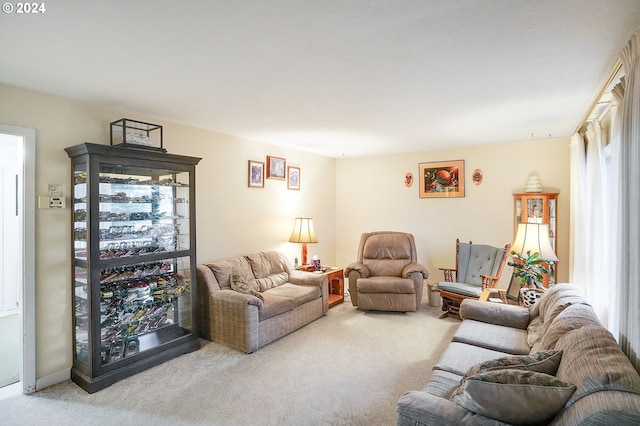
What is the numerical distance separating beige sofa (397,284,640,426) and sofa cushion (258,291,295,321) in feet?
6.30

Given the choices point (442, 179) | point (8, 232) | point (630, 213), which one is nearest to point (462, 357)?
point (630, 213)

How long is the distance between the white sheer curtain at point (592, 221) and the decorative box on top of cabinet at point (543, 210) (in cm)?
49

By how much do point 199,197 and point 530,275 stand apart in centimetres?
378

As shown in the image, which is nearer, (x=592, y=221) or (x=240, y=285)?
(x=592, y=221)

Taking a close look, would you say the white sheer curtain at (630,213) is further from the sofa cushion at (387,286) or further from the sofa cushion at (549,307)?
the sofa cushion at (387,286)

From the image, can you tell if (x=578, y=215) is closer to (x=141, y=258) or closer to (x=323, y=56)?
(x=323, y=56)

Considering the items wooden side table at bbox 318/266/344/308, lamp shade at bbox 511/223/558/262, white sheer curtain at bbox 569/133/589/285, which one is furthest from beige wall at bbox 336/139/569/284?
lamp shade at bbox 511/223/558/262

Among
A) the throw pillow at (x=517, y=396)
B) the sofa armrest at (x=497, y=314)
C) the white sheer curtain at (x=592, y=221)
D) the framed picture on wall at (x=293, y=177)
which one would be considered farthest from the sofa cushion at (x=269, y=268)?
the white sheer curtain at (x=592, y=221)

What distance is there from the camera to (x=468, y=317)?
309 cm

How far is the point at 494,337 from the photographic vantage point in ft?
8.55

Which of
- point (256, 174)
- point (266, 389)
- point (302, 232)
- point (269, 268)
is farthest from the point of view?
point (302, 232)

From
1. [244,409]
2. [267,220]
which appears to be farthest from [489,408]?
[267,220]

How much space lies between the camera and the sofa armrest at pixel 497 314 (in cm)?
290

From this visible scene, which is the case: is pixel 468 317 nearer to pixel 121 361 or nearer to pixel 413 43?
pixel 413 43
